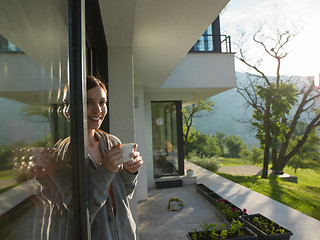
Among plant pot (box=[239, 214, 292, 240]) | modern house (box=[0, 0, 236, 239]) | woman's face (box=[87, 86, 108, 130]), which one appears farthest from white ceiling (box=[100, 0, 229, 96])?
plant pot (box=[239, 214, 292, 240])

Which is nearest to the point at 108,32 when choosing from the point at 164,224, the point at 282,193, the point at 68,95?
the point at 68,95

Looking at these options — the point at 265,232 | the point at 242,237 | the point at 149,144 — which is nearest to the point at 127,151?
the point at 242,237

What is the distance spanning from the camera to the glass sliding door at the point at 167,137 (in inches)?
270

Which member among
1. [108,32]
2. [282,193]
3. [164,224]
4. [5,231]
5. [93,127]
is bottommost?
[282,193]

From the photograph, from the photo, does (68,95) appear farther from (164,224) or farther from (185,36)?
(164,224)

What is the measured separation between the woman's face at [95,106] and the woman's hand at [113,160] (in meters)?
0.26

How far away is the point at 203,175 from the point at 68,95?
24.8 ft

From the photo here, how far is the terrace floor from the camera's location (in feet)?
12.0

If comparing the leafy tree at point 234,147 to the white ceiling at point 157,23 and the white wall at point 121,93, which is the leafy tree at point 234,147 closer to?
the white ceiling at point 157,23

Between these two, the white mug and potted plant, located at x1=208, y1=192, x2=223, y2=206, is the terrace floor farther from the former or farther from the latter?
the white mug

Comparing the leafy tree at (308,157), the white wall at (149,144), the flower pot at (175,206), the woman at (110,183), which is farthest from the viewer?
the leafy tree at (308,157)

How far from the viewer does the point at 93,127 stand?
1006 millimetres

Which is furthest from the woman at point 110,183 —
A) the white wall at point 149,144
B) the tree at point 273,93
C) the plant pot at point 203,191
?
the tree at point 273,93

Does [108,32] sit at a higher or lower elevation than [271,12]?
lower
